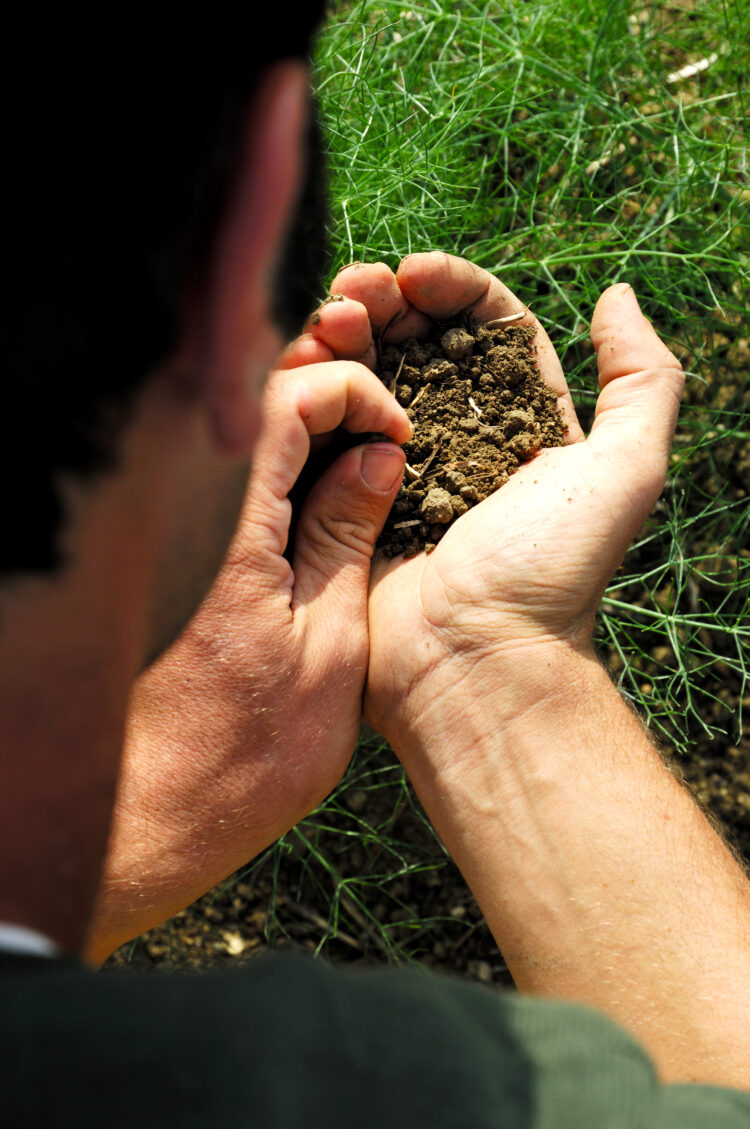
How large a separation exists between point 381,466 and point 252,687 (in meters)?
0.45

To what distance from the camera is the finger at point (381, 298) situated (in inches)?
61.9

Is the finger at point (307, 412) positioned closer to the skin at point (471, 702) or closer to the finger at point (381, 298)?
the skin at point (471, 702)

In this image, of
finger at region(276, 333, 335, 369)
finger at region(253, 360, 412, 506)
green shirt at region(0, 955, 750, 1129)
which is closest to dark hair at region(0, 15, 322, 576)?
green shirt at region(0, 955, 750, 1129)

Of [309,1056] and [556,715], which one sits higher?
[309,1056]

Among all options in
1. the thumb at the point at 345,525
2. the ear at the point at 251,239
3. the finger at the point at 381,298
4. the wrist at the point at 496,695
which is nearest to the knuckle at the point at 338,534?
the thumb at the point at 345,525

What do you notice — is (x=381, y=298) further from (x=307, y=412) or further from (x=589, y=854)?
(x=589, y=854)

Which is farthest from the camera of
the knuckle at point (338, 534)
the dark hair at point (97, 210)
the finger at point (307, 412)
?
the knuckle at point (338, 534)

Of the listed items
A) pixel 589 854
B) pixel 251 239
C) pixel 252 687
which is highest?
pixel 251 239

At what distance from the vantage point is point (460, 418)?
1.65 meters

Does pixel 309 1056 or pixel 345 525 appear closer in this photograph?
pixel 309 1056

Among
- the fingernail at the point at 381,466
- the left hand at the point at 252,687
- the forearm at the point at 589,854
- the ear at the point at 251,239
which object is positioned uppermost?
the ear at the point at 251,239

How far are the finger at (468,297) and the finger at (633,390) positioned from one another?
3.5 inches

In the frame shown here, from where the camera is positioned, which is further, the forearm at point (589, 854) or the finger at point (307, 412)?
the finger at point (307, 412)

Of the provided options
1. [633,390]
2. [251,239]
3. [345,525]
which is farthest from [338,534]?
[251,239]
